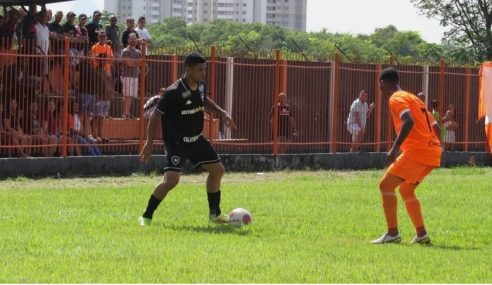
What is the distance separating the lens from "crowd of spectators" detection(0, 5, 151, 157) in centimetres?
2181

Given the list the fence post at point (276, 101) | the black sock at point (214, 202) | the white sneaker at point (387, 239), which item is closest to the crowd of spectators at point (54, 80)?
the fence post at point (276, 101)

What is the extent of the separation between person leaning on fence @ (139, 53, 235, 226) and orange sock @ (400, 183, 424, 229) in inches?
95.4

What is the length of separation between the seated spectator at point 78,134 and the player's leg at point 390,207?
11.1 metres

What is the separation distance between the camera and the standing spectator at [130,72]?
23.8 meters

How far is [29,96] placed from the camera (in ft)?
72.1

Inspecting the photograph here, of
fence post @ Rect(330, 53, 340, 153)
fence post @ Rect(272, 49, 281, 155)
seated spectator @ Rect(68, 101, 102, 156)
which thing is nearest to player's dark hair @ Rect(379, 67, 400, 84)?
seated spectator @ Rect(68, 101, 102, 156)

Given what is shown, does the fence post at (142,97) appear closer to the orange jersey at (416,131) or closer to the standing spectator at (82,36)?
the standing spectator at (82,36)

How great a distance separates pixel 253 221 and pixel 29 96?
869 centimetres

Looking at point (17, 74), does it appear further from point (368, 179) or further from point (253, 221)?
point (253, 221)

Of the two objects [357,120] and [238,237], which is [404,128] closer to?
[238,237]

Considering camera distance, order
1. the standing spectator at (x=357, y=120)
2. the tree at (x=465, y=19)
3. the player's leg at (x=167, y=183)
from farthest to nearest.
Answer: the tree at (x=465, y=19) → the standing spectator at (x=357, y=120) → the player's leg at (x=167, y=183)

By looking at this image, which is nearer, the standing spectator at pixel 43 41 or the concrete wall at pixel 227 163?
the concrete wall at pixel 227 163

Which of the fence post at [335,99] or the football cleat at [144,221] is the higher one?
the fence post at [335,99]

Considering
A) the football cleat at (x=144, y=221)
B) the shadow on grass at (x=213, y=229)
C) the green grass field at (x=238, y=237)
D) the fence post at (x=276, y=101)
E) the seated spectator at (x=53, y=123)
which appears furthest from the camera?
the fence post at (x=276, y=101)
